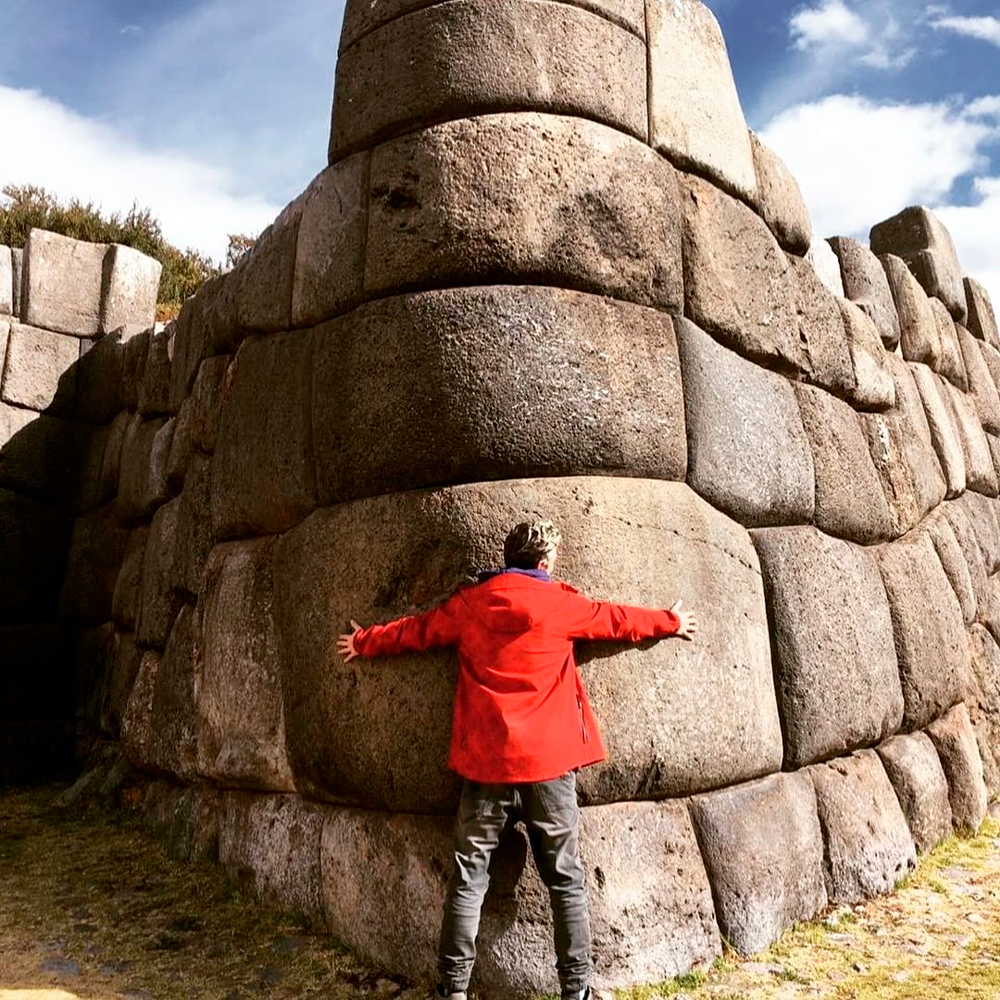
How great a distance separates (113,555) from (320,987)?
11.6ft

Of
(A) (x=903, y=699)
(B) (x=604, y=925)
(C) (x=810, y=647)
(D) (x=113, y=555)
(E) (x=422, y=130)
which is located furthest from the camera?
(D) (x=113, y=555)

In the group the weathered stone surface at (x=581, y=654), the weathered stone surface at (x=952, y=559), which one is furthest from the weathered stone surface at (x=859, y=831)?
the weathered stone surface at (x=952, y=559)

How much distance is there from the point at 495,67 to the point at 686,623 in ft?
6.14

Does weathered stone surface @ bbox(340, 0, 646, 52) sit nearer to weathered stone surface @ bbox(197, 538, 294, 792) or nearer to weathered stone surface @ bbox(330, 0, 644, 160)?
weathered stone surface @ bbox(330, 0, 644, 160)

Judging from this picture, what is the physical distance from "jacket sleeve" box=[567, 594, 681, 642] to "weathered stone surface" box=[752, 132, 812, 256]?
1969 millimetres

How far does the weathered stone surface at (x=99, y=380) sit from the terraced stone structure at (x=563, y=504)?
5.43 feet

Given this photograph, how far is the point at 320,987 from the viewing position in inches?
105

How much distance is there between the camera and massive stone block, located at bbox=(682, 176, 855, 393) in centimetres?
339

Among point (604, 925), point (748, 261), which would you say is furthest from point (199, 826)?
point (748, 261)

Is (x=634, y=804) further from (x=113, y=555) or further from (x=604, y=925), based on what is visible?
(x=113, y=555)

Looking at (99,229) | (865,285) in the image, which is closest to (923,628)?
(865,285)

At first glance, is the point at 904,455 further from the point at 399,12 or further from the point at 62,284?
the point at 62,284

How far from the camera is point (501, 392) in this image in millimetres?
2861

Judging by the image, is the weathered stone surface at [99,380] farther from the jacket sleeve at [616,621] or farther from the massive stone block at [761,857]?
the massive stone block at [761,857]
